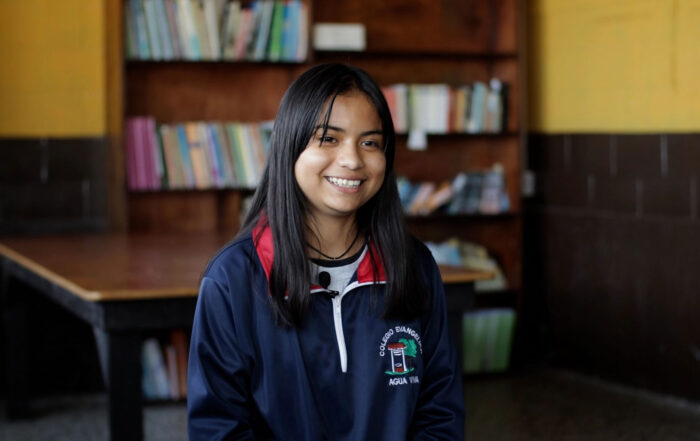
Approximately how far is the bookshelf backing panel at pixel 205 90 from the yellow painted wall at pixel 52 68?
8.3 inches

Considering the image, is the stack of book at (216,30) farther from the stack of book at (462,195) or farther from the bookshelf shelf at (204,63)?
the stack of book at (462,195)

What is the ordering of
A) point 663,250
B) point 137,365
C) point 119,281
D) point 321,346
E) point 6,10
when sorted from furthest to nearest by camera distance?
1. point 6,10
2. point 663,250
3. point 119,281
4. point 137,365
5. point 321,346

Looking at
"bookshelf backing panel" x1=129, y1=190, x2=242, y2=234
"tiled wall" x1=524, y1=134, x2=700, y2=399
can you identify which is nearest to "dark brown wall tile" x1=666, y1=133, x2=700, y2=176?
"tiled wall" x1=524, y1=134, x2=700, y2=399

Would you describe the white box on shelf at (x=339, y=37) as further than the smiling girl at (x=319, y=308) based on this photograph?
Yes

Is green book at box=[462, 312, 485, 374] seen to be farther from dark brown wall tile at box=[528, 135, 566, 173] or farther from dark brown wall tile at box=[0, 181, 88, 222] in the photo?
dark brown wall tile at box=[0, 181, 88, 222]

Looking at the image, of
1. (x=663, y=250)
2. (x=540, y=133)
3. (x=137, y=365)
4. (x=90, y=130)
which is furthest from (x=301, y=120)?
(x=540, y=133)

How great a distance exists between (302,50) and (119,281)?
2213mm

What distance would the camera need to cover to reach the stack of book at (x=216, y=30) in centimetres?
445

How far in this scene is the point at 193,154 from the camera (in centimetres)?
459

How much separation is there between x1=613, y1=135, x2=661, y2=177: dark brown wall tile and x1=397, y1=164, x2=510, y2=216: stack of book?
0.72 m

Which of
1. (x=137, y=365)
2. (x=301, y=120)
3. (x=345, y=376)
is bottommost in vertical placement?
(x=137, y=365)

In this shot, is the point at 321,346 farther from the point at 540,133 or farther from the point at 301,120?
the point at 540,133

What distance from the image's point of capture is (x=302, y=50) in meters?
4.65

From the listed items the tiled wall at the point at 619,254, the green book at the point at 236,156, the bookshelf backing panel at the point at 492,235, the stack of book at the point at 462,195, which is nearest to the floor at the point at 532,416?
the tiled wall at the point at 619,254
